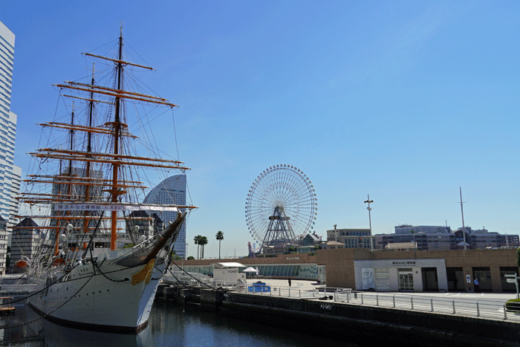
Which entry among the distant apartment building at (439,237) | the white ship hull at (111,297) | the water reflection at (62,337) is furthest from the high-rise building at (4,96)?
the distant apartment building at (439,237)

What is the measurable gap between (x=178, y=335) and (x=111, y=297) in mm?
5826

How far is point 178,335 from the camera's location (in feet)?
98.8

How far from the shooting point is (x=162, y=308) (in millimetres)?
47750

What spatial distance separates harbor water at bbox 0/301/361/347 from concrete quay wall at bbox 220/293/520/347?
949 mm

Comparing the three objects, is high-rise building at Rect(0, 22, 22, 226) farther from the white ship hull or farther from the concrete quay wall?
the concrete quay wall

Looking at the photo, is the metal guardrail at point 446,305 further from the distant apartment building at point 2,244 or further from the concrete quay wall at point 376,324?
the distant apartment building at point 2,244

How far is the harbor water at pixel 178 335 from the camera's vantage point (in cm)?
2696

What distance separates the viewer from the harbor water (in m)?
27.0

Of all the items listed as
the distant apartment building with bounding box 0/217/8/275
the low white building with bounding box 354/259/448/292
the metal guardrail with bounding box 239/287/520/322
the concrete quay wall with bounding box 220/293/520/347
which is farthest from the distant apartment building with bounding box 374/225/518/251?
the metal guardrail with bounding box 239/287/520/322

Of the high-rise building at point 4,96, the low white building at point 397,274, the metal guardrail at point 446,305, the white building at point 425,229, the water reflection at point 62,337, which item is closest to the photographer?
the metal guardrail at point 446,305

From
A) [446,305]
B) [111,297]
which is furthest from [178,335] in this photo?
[446,305]

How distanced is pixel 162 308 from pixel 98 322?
18584 millimetres

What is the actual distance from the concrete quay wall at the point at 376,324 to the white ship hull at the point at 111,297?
10.2m

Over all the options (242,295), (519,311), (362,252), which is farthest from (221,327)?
(519,311)
